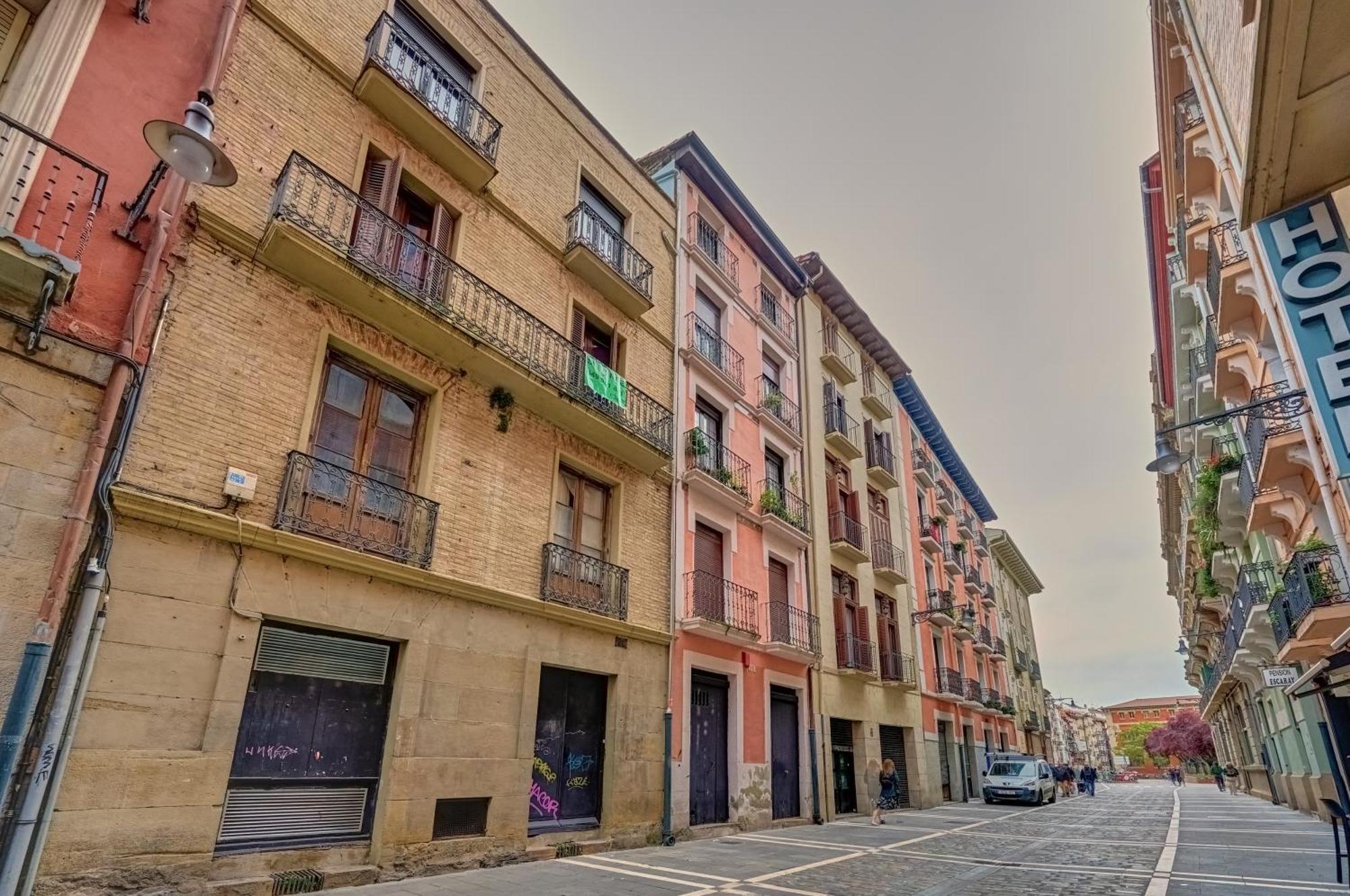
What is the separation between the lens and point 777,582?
56.3 feet

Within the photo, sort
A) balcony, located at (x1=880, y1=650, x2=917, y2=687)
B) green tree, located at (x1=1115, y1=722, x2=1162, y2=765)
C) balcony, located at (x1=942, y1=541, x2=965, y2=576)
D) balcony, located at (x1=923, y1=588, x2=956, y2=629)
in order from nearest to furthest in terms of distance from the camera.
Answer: balcony, located at (x1=880, y1=650, x2=917, y2=687)
balcony, located at (x1=923, y1=588, x2=956, y2=629)
balcony, located at (x1=942, y1=541, x2=965, y2=576)
green tree, located at (x1=1115, y1=722, x2=1162, y2=765)

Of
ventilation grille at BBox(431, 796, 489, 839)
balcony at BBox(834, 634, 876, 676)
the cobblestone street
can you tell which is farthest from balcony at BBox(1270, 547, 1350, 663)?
ventilation grille at BBox(431, 796, 489, 839)

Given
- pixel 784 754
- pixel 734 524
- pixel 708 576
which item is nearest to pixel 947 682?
pixel 784 754

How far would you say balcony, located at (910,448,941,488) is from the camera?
2864 cm

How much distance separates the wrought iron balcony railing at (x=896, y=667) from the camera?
21.2 m

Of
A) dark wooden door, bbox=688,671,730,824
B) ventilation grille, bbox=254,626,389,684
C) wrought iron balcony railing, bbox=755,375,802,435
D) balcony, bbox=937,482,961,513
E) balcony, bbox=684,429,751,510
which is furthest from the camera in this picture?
balcony, bbox=937,482,961,513

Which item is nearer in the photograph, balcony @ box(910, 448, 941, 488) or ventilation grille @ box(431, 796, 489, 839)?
ventilation grille @ box(431, 796, 489, 839)

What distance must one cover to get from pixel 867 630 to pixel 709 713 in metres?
8.76

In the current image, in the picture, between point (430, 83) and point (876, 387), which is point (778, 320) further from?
point (430, 83)

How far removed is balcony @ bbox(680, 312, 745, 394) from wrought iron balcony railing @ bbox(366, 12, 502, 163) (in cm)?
596

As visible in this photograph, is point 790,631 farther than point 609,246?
Yes

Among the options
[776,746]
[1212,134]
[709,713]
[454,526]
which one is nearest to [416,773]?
[454,526]

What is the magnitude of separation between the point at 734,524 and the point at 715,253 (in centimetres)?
740

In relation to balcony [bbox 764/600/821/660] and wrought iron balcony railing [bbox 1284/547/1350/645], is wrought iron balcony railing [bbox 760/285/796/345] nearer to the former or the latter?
balcony [bbox 764/600/821/660]
